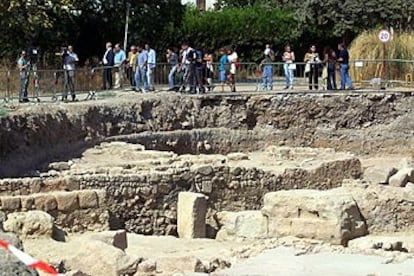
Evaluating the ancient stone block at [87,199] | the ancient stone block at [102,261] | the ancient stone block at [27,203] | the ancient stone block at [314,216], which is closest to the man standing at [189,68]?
the ancient stone block at [314,216]

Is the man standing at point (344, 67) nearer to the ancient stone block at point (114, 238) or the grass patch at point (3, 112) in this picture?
the grass patch at point (3, 112)

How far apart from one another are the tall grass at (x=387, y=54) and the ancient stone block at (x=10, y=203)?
1597 centimetres

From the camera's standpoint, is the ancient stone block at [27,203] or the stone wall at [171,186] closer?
the ancient stone block at [27,203]

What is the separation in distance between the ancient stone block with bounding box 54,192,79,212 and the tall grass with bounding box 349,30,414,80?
1525cm

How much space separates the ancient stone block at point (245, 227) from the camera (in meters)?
14.4

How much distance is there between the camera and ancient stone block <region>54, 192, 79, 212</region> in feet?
43.9

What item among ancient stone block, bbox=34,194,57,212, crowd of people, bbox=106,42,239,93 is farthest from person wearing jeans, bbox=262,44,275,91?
ancient stone block, bbox=34,194,57,212

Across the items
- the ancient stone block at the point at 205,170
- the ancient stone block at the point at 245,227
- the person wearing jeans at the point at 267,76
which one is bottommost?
the ancient stone block at the point at 245,227

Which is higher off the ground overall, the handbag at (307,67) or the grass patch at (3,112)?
the handbag at (307,67)

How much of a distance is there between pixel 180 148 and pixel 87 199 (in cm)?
923

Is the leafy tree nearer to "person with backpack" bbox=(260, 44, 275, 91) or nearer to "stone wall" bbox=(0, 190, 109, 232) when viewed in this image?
"person with backpack" bbox=(260, 44, 275, 91)

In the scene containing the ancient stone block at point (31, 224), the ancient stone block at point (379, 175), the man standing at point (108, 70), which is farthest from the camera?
the man standing at point (108, 70)

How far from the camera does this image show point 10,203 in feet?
42.7

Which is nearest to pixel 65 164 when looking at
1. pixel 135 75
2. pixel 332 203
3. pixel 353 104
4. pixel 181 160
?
pixel 181 160
